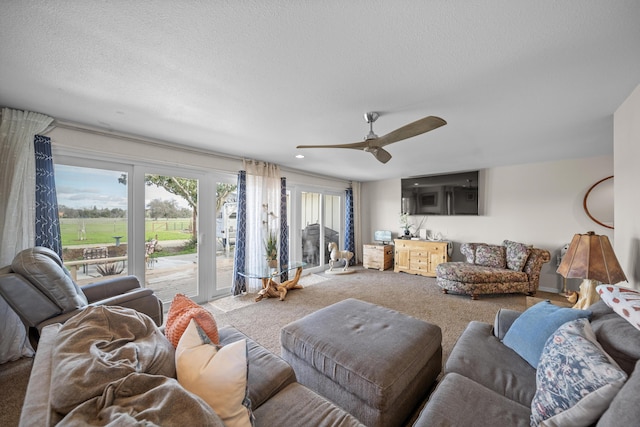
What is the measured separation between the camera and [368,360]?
1428 mm

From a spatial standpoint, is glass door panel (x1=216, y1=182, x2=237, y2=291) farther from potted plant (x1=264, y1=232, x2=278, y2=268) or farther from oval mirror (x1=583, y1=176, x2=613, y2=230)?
oval mirror (x1=583, y1=176, x2=613, y2=230)

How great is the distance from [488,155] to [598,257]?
90.5 inches

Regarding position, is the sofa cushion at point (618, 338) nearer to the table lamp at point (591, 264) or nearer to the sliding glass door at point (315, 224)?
the table lamp at point (591, 264)

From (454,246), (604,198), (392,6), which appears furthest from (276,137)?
(604,198)

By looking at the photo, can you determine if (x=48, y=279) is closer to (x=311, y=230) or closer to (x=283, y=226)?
(x=283, y=226)

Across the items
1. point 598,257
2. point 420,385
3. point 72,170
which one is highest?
point 72,170

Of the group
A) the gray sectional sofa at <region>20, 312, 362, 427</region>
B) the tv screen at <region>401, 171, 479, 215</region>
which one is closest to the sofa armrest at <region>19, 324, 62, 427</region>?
the gray sectional sofa at <region>20, 312, 362, 427</region>

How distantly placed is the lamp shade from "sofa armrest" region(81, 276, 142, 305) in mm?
3911

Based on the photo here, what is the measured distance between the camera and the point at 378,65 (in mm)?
1515

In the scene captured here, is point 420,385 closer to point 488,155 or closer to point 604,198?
point 488,155

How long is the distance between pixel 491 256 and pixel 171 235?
16.7 ft

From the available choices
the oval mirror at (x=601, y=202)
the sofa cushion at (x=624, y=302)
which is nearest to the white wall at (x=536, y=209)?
the oval mirror at (x=601, y=202)

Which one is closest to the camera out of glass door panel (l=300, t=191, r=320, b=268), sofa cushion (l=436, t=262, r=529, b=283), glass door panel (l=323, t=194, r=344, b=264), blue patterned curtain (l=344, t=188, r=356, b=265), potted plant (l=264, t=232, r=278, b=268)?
sofa cushion (l=436, t=262, r=529, b=283)

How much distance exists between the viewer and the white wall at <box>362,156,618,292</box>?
12.9ft
